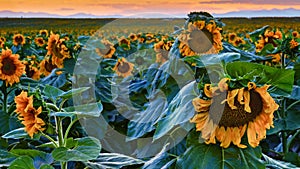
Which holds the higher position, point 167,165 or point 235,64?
point 235,64

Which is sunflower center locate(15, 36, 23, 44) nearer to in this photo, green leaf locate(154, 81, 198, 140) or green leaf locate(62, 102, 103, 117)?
green leaf locate(62, 102, 103, 117)

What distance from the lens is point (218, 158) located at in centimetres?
123

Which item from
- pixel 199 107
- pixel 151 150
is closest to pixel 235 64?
pixel 199 107

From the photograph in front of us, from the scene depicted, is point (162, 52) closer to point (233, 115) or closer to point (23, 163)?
point (23, 163)

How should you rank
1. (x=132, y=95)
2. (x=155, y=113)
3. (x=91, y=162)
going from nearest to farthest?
(x=91, y=162)
(x=155, y=113)
(x=132, y=95)

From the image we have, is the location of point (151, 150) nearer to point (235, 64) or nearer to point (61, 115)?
point (61, 115)

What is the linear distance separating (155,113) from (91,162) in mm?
318

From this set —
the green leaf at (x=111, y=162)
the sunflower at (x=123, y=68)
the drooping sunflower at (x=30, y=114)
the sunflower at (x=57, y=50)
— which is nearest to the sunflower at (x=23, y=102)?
the drooping sunflower at (x=30, y=114)

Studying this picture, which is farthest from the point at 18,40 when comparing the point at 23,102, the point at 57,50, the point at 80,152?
the point at 80,152

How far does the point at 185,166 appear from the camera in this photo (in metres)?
1.22

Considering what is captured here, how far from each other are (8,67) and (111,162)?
63.5 inches

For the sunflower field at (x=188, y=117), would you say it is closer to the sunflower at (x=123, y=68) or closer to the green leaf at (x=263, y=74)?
the green leaf at (x=263, y=74)

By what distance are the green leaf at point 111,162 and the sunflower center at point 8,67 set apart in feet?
4.78

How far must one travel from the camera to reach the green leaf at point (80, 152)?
1.37 metres
